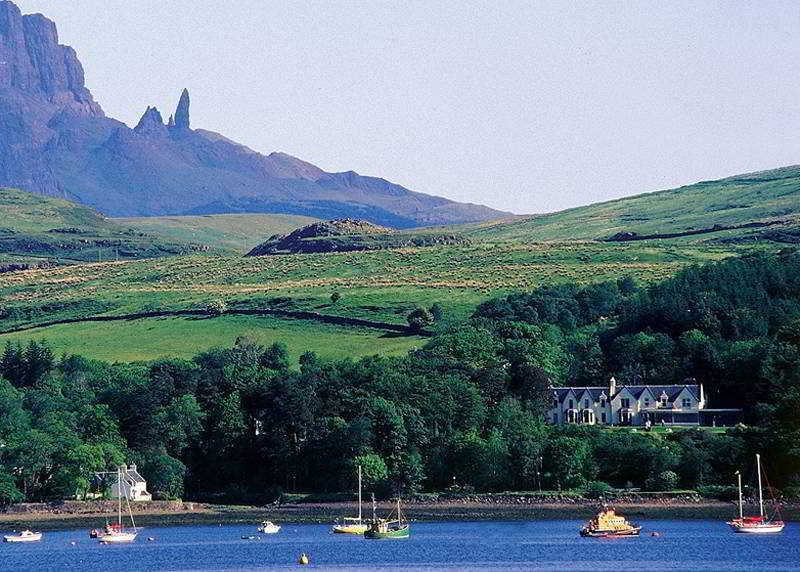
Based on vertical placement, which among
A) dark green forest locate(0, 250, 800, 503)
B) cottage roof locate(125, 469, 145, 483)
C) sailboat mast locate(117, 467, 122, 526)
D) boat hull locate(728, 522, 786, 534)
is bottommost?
boat hull locate(728, 522, 786, 534)

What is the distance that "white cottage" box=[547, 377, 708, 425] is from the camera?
529 ft

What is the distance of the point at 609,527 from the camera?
11788 centimetres

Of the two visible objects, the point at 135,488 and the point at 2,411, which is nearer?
the point at 135,488

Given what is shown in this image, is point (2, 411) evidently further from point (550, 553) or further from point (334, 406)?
point (550, 553)

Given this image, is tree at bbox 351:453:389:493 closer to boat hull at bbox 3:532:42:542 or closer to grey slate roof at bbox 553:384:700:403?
boat hull at bbox 3:532:42:542

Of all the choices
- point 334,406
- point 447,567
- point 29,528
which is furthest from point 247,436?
point 447,567

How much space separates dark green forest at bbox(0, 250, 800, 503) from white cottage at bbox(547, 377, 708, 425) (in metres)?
3.20

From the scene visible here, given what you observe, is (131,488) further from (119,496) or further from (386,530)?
(386,530)

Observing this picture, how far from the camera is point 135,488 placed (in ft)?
479

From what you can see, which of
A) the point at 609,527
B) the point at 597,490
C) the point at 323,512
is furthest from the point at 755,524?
the point at 323,512

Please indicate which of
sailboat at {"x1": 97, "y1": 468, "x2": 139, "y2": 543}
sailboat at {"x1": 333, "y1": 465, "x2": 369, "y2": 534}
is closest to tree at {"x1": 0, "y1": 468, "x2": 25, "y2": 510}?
sailboat at {"x1": 97, "y1": 468, "x2": 139, "y2": 543}

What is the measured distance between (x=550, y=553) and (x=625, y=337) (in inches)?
2908

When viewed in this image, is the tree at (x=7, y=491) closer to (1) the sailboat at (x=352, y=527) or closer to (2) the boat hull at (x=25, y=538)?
(2) the boat hull at (x=25, y=538)

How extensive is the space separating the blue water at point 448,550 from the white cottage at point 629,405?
33304mm
